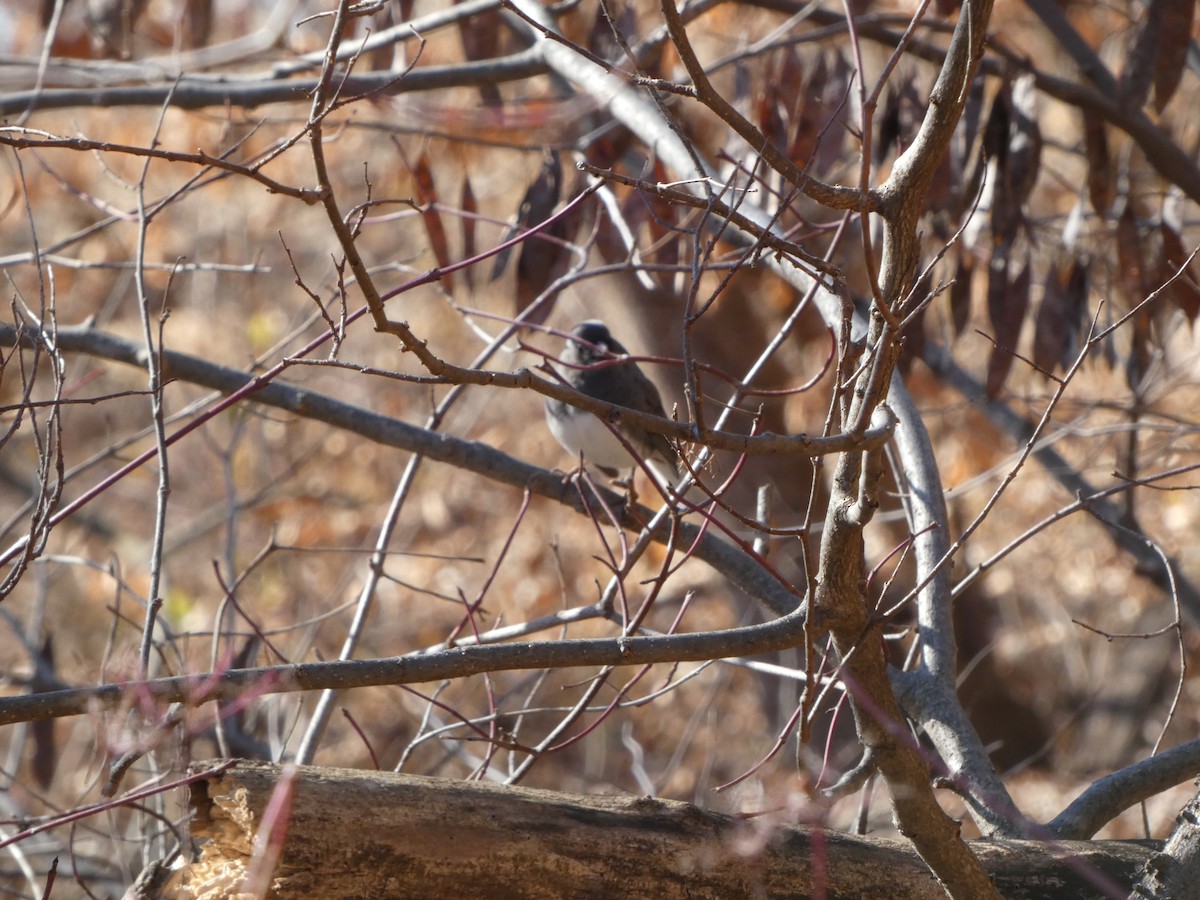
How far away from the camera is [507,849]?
144 cm

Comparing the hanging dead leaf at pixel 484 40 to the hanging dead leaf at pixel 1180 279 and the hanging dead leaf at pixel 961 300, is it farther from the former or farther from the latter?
the hanging dead leaf at pixel 1180 279

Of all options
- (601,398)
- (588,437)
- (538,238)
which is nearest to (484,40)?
(538,238)

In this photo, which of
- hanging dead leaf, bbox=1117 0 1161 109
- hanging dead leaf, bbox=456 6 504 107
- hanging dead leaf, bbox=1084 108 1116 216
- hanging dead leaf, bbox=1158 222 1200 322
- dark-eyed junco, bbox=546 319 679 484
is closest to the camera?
hanging dead leaf, bbox=1158 222 1200 322

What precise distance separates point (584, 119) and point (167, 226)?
15.8ft

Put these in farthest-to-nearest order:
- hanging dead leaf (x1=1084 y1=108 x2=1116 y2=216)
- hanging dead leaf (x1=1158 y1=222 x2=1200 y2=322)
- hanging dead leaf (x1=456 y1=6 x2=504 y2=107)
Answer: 1. hanging dead leaf (x1=456 y1=6 x2=504 y2=107)
2. hanging dead leaf (x1=1084 y1=108 x2=1116 y2=216)
3. hanging dead leaf (x1=1158 y1=222 x2=1200 y2=322)

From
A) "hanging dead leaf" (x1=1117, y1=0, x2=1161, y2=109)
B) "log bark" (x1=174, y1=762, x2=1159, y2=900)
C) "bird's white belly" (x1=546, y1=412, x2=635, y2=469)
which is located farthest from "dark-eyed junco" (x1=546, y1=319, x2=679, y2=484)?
"log bark" (x1=174, y1=762, x2=1159, y2=900)

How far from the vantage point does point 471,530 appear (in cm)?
→ 737

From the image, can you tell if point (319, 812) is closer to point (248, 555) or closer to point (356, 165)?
point (248, 555)

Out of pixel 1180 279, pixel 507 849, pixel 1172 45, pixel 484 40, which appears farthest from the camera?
pixel 484 40

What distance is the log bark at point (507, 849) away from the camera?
1.38m

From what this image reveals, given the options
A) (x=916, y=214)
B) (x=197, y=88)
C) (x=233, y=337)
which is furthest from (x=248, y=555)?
(x=916, y=214)

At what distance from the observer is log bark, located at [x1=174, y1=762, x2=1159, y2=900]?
138 cm

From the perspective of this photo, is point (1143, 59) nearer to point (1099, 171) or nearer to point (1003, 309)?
point (1099, 171)

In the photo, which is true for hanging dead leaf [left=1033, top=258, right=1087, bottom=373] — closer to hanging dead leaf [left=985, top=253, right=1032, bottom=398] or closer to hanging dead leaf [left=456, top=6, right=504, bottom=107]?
hanging dead leaf [left=985, top=253, right=1032, bottom=398]
